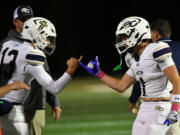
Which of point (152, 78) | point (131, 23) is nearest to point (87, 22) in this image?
point (131, 23)

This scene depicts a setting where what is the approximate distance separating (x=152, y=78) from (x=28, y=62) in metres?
1.09

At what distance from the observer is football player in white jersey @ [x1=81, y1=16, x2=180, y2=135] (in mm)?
4086

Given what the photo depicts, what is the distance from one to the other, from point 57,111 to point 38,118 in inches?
16.3

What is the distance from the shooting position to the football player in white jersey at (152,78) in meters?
4.09

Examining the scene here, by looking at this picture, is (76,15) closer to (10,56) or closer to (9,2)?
(9,2)

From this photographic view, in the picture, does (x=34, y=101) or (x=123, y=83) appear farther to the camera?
(x=34, y=101)

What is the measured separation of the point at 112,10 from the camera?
2780cm

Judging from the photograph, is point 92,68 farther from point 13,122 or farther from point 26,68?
point 13,122

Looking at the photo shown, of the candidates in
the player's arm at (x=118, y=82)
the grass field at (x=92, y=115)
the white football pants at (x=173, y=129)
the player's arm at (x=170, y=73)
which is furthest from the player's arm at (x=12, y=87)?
the grass field at (x=92, y=115)

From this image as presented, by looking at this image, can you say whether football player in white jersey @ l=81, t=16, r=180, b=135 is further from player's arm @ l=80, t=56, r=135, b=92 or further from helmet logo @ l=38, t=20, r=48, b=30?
helmet logo @ l=38, t=20, r=48, b=30

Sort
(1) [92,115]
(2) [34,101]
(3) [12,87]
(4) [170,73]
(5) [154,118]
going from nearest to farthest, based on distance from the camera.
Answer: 1. (3) [12,87]
2. (4) [170,73]
3. (5) [154,118]
4. (2) [34,101]
5. (1) [92,115]

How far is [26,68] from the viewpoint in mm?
4266

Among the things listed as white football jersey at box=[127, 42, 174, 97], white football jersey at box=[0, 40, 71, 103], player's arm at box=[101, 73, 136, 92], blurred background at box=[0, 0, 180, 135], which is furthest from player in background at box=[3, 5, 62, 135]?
blurred background at box=[0, 0, 180, 135]

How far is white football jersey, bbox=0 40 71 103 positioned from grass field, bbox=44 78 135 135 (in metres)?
3.69
